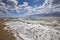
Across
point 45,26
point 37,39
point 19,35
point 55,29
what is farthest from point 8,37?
point 55,29

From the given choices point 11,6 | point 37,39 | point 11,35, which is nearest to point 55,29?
point 37,39

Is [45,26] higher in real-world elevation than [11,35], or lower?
higher

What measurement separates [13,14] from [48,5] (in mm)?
570

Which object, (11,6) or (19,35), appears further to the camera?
(11,6)

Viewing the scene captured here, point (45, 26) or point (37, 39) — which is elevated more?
point (45, 26)

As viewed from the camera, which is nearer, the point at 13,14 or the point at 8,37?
the point at 8,37

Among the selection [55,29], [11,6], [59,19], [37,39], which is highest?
[11,6]

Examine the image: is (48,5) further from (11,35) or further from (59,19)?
(11,35)

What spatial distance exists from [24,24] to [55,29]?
474 millimetres

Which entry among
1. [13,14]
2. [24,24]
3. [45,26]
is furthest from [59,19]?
[13,14]

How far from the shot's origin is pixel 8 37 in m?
1.60

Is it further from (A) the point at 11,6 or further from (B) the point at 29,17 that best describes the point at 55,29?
(A) the point at 11,6

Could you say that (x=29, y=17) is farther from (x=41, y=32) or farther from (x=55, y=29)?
(x=55, y=29)

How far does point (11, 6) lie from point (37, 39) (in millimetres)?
692
